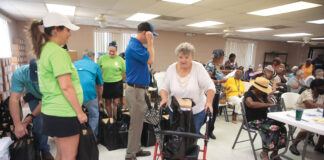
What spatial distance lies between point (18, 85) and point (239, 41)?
35.3ft

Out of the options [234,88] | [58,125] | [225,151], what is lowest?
[225,151]

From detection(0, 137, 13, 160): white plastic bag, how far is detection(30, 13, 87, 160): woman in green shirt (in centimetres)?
74

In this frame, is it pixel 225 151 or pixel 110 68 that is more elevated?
pixel 110 68

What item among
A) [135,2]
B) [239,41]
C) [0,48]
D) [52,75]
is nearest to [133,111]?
[52,75]

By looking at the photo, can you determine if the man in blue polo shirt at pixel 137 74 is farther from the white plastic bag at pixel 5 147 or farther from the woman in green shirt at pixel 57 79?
the white plastic bag at pixel 5 147

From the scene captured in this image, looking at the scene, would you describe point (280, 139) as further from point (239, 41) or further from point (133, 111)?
point (239, 41)

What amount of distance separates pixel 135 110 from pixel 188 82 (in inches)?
28.3

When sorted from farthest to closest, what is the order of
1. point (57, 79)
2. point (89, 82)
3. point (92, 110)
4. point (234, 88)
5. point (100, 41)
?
point (100, 41) → point (234, 88) → point (92, 110) → point (89, 82) → point (57, 79)

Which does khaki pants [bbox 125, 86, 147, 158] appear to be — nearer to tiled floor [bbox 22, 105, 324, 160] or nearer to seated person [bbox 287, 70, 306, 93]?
tiled floor [bbox 22, 105, 324, 160]

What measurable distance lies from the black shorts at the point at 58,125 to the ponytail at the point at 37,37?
0.47 meters

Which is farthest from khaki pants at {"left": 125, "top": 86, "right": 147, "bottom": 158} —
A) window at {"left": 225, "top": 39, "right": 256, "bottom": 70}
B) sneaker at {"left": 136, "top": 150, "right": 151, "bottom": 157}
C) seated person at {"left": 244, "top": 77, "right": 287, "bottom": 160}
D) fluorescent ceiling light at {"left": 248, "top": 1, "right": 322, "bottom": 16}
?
window at {"left": 225, "top": 39, "right": 256, "bottom": 70}

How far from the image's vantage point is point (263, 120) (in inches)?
97.6

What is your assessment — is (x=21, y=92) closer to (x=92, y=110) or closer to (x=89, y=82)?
(x=89, y=82)

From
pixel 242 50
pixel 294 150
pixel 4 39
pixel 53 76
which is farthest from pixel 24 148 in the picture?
pixel 242 50
